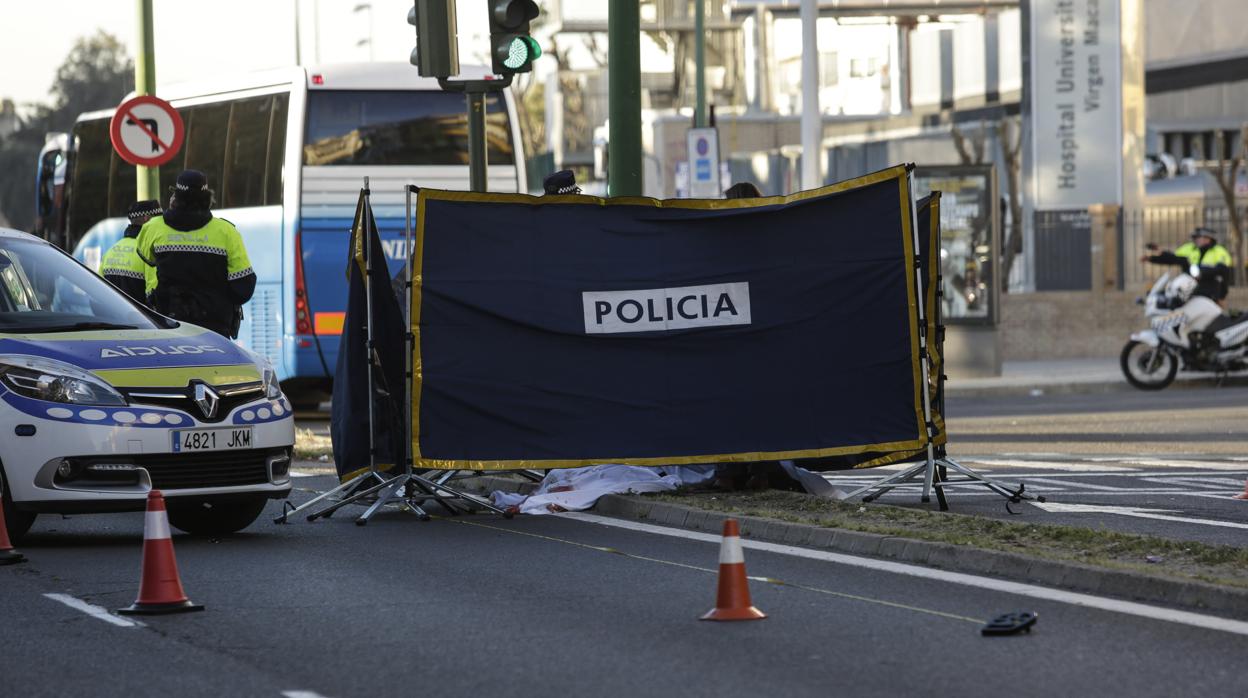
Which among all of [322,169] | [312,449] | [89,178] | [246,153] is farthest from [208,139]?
[312,449]

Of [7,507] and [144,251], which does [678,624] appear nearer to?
[7,507]

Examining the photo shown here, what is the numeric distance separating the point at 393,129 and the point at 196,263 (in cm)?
877

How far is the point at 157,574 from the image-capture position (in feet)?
27.2

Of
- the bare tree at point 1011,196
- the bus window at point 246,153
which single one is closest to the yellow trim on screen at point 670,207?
the bus window at point 246,153

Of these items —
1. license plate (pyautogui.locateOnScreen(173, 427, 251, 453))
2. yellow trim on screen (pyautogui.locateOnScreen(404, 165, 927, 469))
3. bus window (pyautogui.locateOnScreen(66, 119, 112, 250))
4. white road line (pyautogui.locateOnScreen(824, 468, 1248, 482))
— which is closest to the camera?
license plate (pyautogui.locateOnScreen(173, 427, 251, 453))

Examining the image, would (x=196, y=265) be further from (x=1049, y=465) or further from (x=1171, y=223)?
(x=1171, y=223)

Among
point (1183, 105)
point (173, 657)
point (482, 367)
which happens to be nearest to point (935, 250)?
point (482, 367)

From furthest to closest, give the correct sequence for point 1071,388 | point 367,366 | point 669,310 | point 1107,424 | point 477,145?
point 1071,388 → point 1107,424 → point 477,145 → point 669,310 → point 367,366

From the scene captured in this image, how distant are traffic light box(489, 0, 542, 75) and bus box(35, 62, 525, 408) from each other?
27.3ft

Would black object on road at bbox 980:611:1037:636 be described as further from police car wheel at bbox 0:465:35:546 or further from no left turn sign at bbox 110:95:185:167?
no left turn sign at bbox 110:95:185:167

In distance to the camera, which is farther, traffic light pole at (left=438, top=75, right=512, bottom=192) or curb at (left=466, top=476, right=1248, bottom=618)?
traffic light pole at (left=438, top=75, right=512, bottom=192)

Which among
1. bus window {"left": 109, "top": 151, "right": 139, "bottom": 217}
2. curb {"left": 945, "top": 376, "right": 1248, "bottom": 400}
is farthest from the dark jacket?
curb {"left": 945, "top": 376, "right": 1248, "bottom": 400}

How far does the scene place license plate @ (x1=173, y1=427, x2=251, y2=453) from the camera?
10.6 meters

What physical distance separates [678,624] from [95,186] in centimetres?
2090
